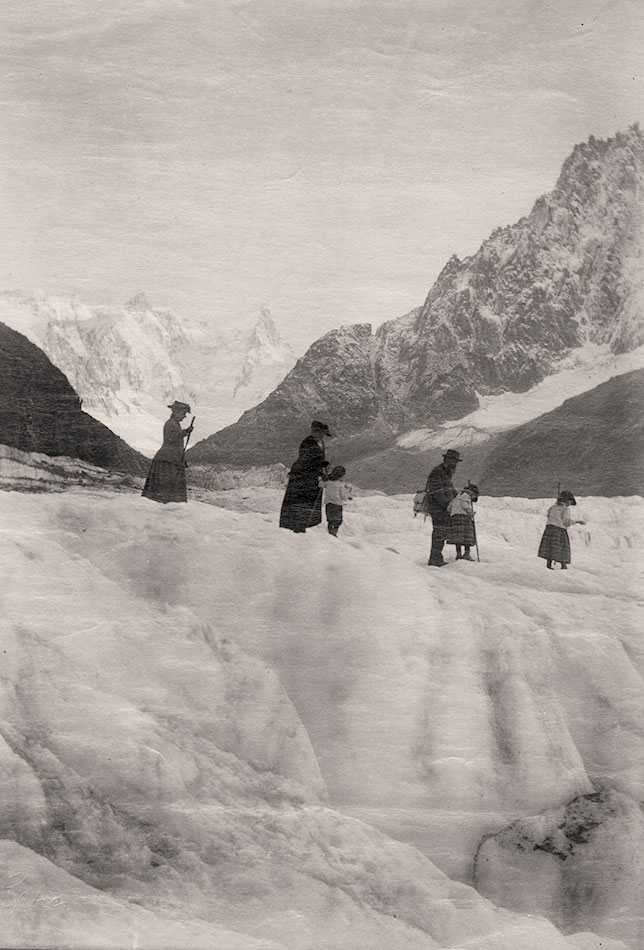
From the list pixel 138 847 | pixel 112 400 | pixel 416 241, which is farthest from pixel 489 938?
pixel 416 241

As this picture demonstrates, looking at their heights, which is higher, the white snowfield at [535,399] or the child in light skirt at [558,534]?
the white snowfield at [535,399]

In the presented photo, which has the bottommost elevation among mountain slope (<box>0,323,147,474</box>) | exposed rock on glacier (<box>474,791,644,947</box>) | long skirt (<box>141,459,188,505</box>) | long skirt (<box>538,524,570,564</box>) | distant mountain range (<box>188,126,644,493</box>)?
exposed rock on glacier (<box>474,791,644,947</box>)

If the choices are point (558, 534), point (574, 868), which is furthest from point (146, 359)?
point (574, 868)

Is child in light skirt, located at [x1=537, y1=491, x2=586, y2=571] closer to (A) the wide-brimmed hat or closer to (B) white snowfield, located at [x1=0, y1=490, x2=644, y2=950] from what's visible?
(B) white snowfield, located at [x1=0, y1=490, x2=644, y2=950]

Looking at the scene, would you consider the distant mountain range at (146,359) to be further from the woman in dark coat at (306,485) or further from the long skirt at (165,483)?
the woman in dark coat at (306,485)

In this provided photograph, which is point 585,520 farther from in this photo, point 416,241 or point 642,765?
point 416,241

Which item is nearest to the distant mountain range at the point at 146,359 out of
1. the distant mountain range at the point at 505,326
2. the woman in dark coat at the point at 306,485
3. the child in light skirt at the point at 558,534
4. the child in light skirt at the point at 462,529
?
the distant mountain range at the point at 505,326

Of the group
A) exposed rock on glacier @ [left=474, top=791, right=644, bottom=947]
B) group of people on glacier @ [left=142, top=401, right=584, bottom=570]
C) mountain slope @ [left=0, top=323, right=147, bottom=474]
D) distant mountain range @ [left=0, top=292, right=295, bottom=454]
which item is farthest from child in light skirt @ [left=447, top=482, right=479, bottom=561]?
mountain slope @ [left=0, top=323, right=147, bottom=474]
